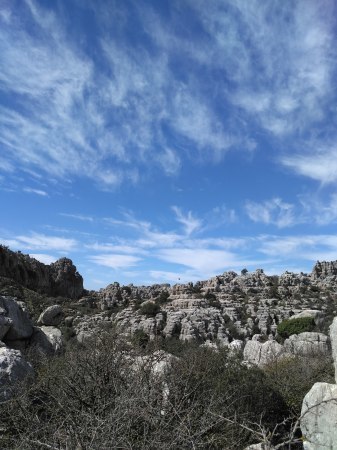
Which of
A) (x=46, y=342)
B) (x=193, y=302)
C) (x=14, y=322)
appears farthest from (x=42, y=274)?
(x=14, y=322)

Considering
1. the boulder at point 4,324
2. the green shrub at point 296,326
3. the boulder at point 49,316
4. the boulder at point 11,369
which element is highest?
the green shrub at point 296,326

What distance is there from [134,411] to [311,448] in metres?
5.11

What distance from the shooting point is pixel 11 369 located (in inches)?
392

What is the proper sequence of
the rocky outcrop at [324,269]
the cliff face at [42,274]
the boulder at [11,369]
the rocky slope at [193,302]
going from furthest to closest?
the rocky outcrop at [324,269]
the cliff face at [42,274]
the rocky slope at [193,302]
the boulder at [11,369]

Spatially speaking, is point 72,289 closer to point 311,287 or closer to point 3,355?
point 311,287

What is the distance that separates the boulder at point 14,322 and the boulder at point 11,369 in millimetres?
4740

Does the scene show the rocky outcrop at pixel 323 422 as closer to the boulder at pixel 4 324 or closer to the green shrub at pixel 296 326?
the boulder at pixel 4 324

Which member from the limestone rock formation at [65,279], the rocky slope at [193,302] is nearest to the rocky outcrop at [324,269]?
the rocky slope at [193,302]

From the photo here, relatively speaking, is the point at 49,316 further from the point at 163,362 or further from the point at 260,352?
the point at 163,362

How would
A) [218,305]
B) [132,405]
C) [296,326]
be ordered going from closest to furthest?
[132,405]
[296,326]
[218,305]

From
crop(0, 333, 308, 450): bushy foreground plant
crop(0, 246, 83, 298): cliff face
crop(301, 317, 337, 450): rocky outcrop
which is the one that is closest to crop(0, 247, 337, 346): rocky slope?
crop(0, 246, 83, 298): cliff face

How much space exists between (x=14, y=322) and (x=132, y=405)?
1030 cm

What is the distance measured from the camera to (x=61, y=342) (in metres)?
17.5

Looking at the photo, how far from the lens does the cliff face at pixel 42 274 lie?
44.9 m
